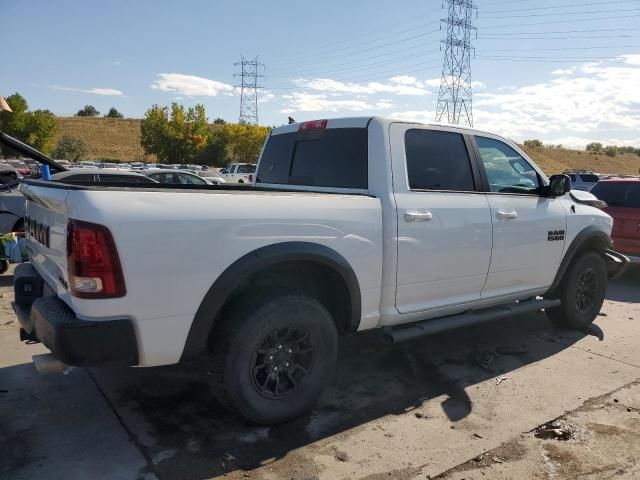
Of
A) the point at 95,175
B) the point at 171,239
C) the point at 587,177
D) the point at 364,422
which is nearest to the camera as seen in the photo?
the point at 171,239

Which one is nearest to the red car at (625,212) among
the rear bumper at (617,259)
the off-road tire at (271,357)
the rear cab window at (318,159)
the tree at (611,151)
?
the rear bumper at (617,259)

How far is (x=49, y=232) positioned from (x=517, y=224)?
3583 millimetres

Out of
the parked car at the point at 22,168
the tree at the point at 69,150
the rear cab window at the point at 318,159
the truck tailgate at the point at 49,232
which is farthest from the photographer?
the tree at the point at 69,150

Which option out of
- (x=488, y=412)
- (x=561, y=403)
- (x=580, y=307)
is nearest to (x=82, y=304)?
(x=488, y=412)

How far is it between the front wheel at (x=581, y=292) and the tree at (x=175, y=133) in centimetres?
5404

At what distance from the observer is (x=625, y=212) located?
8547 mm

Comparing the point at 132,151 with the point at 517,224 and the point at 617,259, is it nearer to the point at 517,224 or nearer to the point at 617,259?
the point at 617,259

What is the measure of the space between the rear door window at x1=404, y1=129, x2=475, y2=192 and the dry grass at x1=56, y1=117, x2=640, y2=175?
72179 mm

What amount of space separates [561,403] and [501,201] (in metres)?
1.64

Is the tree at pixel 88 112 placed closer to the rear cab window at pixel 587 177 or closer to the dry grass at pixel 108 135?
the dry grass at pixel 108 135

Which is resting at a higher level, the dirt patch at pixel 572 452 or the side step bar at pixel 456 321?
the side step bar at pixel 456 321

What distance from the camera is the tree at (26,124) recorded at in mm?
49625

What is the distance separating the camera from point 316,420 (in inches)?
140

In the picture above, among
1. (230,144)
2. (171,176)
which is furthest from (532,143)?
(171,176)
